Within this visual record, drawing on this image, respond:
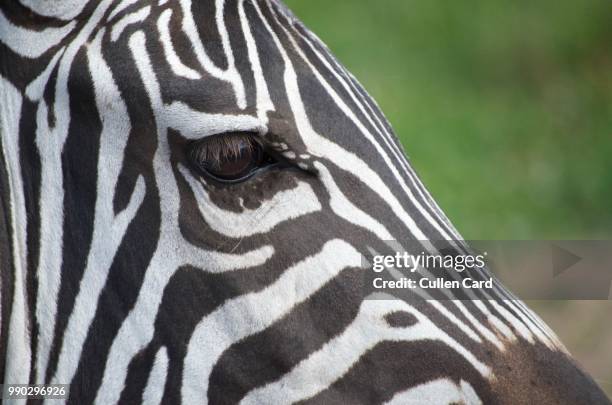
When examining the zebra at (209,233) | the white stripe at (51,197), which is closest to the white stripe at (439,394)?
the zebra at (209,233)

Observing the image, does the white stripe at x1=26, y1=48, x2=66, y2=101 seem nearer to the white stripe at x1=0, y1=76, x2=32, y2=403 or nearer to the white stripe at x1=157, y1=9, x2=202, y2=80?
the white stripe at x1=0, y1=76, x2=32, y2=403

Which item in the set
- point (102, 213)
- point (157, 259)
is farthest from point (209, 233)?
point (102, 213)

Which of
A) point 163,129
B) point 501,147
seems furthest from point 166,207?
point 501,147

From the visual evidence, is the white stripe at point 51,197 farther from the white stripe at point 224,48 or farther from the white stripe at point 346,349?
the white stripe at point 346,349

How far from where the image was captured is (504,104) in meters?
10.5

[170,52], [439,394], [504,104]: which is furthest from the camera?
[504,104]

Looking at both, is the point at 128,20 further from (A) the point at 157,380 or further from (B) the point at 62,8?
(A) the point at 157,380

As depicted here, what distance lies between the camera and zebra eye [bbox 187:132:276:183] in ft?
7.17

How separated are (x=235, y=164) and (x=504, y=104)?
8807 mm

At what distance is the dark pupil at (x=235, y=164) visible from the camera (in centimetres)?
219

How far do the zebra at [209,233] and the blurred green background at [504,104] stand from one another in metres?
4.38

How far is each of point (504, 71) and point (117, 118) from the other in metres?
9.49

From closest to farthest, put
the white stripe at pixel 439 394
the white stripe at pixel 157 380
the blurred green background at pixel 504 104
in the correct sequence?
the white stripe at pixel 439 394 → the white stripe at pixel 157 380 → the blurred green background at pixel 504 104

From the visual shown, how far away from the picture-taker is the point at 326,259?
2.18 metres
